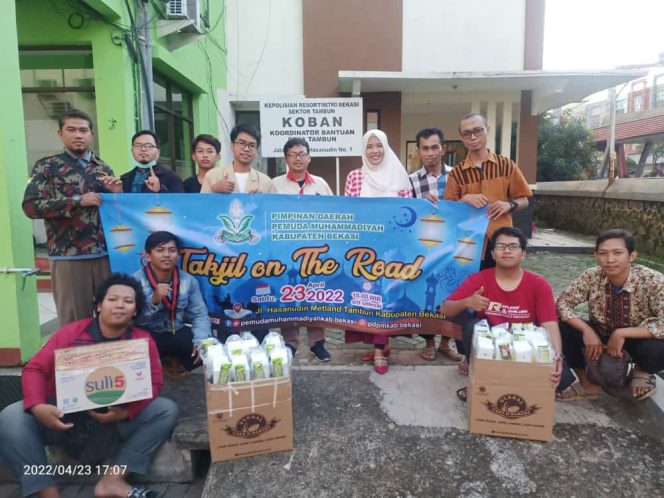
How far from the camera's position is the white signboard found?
658 cm

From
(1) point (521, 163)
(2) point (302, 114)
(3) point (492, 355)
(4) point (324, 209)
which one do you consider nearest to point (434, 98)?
(1) point (521, 163)

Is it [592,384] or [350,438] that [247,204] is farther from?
[592,384]

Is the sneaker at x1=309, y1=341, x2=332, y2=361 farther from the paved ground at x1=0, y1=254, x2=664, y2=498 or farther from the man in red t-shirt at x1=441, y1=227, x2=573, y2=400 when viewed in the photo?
the man in red t-shirt at x1=441, y1=227, x2=573, y2=400

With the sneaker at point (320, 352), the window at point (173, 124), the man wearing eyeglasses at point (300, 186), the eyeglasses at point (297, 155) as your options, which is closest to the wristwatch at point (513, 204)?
the man wearing eyeglasses at point (300, 186)

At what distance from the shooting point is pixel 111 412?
7.42 feet

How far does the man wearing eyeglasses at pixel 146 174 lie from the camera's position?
3299 mm

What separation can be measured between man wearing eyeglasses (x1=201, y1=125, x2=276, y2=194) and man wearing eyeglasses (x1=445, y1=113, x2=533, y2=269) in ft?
4.74

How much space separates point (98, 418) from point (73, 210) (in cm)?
137

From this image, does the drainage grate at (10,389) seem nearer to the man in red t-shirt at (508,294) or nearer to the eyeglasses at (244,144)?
the eyeglasses at (244,144)

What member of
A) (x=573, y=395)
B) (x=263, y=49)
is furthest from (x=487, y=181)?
(x=263, y=49)

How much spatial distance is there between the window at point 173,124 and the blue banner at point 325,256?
4.23 meters

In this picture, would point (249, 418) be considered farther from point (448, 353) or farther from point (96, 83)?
point (96, 83)

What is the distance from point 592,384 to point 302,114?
16.7 ft

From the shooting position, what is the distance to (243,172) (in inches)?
138
